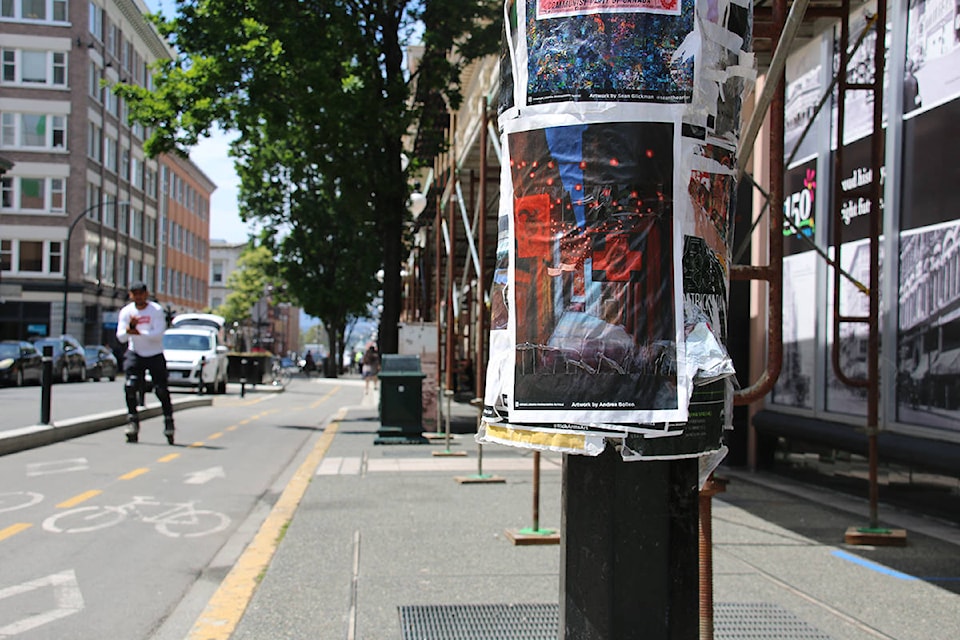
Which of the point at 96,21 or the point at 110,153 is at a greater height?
the point at 96,21

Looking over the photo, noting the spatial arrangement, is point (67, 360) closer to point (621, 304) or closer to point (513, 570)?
point (513, 570)

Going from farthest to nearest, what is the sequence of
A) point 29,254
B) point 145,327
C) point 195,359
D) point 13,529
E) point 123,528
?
point 29,254
point 195,359
point 145,327
point 123,528
point 13,529

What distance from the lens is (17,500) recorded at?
8258 mm

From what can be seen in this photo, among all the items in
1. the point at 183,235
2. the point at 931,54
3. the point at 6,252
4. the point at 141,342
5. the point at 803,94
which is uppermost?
the point at 183,235

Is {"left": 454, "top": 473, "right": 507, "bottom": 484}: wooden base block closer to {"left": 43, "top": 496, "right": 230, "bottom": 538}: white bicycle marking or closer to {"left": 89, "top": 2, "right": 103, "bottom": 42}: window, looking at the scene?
{"left": 43, "top": 496, "right": 230, "bottom": 538}: white bicycle marking

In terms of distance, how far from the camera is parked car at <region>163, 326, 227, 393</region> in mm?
32250

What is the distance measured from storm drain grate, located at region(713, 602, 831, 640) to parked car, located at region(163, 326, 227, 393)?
28.3 meters

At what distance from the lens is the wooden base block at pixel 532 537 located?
22.1 ft

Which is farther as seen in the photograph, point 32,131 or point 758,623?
point 32,131

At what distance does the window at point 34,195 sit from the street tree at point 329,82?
36446 millimetres

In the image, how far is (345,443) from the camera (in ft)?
48.0

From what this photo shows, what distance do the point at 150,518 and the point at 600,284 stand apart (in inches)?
241

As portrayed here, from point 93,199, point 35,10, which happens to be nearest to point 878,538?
point 93,199

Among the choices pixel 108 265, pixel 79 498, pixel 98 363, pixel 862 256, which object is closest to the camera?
pixel 79 498
